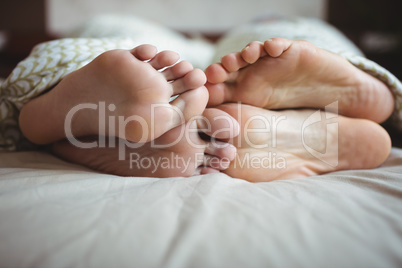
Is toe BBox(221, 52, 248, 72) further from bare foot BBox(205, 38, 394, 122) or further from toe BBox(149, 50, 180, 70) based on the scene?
toe BBox(149, 50, 180, 70)

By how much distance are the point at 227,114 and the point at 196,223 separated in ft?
0.79

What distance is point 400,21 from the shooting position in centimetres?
225

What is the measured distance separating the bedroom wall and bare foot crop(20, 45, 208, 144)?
1.98m

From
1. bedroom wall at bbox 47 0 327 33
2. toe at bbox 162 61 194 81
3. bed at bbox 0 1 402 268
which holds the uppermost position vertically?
bedroom wall at bbox 47 0 327 33

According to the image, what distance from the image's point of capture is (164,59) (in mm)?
473

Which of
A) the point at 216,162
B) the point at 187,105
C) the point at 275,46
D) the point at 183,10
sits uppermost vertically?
the point at 183,10

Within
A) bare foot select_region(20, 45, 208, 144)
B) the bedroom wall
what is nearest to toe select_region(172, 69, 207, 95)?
bare foot select_region(20, 45, 208, 144)

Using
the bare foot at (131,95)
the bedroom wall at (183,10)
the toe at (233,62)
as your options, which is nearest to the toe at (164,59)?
the bare foot at (131,95)

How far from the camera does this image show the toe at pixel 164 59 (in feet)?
1.55

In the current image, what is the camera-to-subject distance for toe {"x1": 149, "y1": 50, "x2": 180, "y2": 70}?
47 cm

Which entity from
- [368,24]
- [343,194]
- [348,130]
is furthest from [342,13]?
[343,194]

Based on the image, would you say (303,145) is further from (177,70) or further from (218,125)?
(177,70)

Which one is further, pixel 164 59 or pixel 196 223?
pixel 164 59

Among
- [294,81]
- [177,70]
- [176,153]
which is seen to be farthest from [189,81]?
[294,81]
